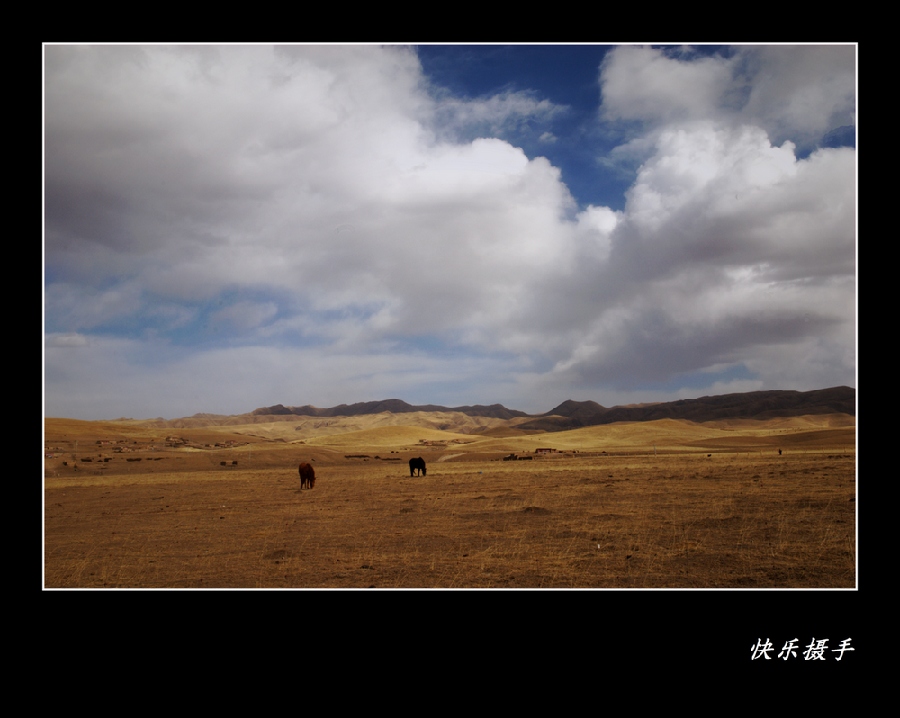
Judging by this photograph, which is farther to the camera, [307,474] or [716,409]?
[716,409]

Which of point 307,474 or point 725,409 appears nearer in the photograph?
point 307,474

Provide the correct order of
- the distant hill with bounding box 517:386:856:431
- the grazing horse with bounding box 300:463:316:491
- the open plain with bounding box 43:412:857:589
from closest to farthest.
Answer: the open plain with bounding box 43:412:857:589 → the grazing horse with bounding box 300:463:316:491 → the distant hill with bounding box 517:386:856:431

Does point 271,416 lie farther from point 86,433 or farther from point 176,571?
point 176,571

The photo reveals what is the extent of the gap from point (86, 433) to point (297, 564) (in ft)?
211

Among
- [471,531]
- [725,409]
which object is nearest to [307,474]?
[471,531]

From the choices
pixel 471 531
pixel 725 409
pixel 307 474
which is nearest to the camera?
pixel 471 531

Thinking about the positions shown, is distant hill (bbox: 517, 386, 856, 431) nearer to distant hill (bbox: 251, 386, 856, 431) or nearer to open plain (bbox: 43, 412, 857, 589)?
distant hill (bbox: 251, 386, 856, 431)

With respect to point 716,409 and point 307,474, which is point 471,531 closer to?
point 307,474

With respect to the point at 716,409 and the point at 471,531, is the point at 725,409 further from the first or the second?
the point at 471,531

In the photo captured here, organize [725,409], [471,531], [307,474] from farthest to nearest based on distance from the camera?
[725,409], [307,474], [471,531]

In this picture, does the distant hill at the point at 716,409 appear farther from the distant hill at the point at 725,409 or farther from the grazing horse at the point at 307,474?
→ the grazing horse at the point at 307,474

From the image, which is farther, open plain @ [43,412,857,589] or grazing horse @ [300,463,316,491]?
grazing horse @ [300,463,316,491]

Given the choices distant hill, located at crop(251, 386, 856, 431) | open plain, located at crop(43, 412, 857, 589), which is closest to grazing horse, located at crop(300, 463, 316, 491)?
open plain, located at crop(43, 412, 857, 589)

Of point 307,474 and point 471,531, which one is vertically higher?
point 471,531
